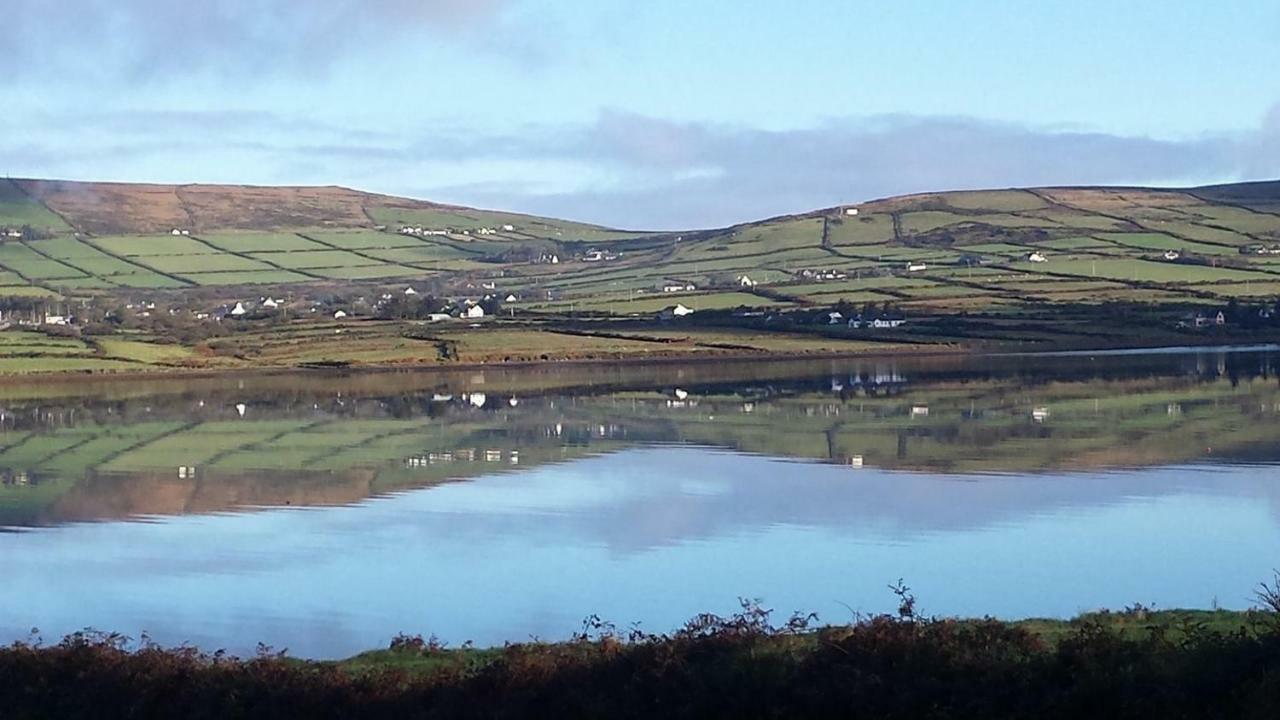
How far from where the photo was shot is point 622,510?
28141 millimetres

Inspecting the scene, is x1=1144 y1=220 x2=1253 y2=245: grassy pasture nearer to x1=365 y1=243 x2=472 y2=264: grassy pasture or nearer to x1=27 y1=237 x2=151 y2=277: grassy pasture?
x1=365 y1=243 x2=472 y2=264: grassy pasture

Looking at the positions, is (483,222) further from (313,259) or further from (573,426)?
(573,426)

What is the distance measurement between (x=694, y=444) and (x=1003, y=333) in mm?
47084

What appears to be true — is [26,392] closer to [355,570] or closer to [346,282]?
[355,570]

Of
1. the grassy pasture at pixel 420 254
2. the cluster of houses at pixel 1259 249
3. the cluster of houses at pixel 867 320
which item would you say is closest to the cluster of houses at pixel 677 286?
the cluster of houses at pixel 867 320

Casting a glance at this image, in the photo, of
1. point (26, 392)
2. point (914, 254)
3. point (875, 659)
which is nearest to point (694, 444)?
point (875, 659)

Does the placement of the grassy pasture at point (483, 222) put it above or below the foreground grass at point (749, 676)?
above

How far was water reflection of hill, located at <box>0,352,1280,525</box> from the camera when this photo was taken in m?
34.0

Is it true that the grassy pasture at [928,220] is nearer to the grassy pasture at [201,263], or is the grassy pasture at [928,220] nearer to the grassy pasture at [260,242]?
the grassy pasture at [260,242]

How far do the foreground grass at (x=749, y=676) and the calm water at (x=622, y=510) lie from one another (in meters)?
3.69

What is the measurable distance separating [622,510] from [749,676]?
1629 centimetres

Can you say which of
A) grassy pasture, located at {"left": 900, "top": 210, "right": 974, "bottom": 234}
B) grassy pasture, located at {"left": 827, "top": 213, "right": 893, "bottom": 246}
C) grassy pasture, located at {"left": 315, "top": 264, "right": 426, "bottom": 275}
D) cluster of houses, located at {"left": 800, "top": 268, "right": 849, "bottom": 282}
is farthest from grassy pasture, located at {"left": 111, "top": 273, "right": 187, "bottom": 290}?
grassy pasture, located at {"left": 900, "top": 210, "right": 974, "bottom": 234}

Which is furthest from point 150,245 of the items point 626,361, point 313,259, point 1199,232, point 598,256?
point 1199,232

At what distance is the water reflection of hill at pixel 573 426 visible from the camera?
34000 millimetres
